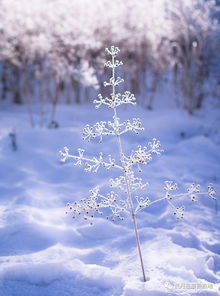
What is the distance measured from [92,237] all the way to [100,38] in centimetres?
1075

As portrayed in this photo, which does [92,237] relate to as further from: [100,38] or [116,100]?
[100,38]

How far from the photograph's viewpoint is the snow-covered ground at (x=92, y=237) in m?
3.07

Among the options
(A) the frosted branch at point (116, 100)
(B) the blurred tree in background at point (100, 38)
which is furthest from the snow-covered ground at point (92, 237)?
(B) the blurred tree in background at point (100, 38)

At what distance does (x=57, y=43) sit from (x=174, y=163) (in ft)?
19.1

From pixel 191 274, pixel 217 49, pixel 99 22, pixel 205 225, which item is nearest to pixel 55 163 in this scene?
pixel 205 225

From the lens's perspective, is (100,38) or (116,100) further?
(100,38)

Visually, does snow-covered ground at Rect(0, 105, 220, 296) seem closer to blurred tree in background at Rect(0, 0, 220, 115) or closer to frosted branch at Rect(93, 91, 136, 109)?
frosted branch at Rect(93, 91, 136, 109)

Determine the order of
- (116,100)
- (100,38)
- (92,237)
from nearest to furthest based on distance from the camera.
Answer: (116,100)
(92,237)
(100,38)

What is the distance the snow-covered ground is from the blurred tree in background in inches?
150

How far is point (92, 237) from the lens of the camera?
409 centimetres

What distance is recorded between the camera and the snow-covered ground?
10.1 feet

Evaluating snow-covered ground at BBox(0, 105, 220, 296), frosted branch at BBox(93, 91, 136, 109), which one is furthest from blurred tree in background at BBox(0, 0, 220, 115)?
frosted branch at BBox(93, 91, 136, 109)

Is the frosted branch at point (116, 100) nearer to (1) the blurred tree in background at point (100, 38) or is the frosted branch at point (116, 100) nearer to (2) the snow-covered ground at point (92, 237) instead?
(2) the snow-covered ground at point (92, 237)

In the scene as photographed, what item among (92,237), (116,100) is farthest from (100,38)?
(116,100)
